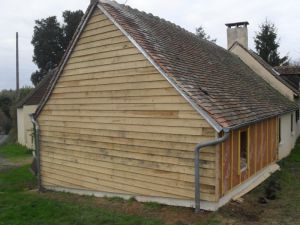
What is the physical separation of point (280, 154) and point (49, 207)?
1106 cm

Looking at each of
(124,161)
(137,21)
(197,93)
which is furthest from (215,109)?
(137,21)

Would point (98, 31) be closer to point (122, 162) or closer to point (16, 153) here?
point (122, 162)

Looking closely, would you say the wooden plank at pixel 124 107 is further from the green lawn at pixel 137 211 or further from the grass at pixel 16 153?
the grass at pixel 16 153

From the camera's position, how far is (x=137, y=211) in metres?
9.90

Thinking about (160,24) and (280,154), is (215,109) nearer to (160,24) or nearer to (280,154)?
(160,24)

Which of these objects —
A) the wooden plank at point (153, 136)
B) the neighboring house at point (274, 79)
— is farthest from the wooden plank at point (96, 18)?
the neighboring house at point (274, 79)

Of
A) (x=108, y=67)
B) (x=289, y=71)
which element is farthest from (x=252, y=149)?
(x=289, y=71)

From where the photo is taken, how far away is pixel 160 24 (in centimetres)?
1401

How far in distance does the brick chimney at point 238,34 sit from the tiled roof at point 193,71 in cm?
1013

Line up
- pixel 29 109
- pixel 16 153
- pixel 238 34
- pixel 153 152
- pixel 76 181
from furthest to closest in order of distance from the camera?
pixel 29 109, pixel 16 153, pixel 238 34, pixel 76 181, pixel 153 152

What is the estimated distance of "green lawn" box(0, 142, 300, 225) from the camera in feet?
29.6

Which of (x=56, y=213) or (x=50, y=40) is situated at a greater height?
(x=50, y=40)

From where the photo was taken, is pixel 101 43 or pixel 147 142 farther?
pixel 101 43

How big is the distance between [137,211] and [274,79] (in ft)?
48.3
